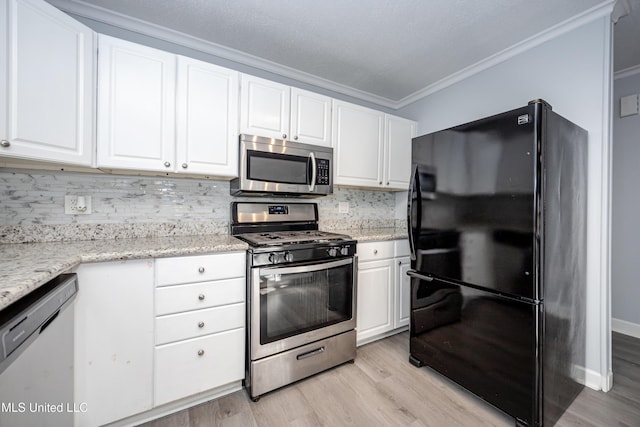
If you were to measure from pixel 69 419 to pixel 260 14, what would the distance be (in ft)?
8.01

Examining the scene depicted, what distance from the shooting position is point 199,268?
1.55 m

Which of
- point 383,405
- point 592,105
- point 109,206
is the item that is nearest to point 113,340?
point 109,206

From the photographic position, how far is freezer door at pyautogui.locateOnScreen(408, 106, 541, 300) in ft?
4.57

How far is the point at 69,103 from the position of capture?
1408 millimetres

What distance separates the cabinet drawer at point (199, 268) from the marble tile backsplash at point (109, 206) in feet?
1.90

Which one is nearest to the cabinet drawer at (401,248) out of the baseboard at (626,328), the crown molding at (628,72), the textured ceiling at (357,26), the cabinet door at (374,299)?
the cabinet door at (374,299)

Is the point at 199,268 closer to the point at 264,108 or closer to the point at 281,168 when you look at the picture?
the point at 281,168

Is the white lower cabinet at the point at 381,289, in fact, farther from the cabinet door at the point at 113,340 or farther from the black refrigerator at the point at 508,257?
the cabinet door at the point at 113,340

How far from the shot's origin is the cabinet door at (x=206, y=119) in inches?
69.7

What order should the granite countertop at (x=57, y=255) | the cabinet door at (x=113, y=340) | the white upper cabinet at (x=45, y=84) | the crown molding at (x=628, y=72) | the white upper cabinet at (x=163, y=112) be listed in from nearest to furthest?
1. the granite countertop at (x=57, y=255)
2. the white upper cabinet at (x=45, y=84)
3. the cabinet door at (x=113, y=340)
4. the white upper cabinet at (x=163, y=112)
5. the crown molding at (x=628, y=72)

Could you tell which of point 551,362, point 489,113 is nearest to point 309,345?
point 551,362

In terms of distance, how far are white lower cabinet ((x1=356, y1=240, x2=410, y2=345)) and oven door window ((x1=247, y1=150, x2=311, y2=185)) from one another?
Answer: 2.52 feet

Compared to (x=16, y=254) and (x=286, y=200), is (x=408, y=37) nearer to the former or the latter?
(x=286, y=200)

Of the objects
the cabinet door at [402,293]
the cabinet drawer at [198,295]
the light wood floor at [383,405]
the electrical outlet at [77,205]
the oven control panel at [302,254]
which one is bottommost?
the light wood floor at [383,405]
